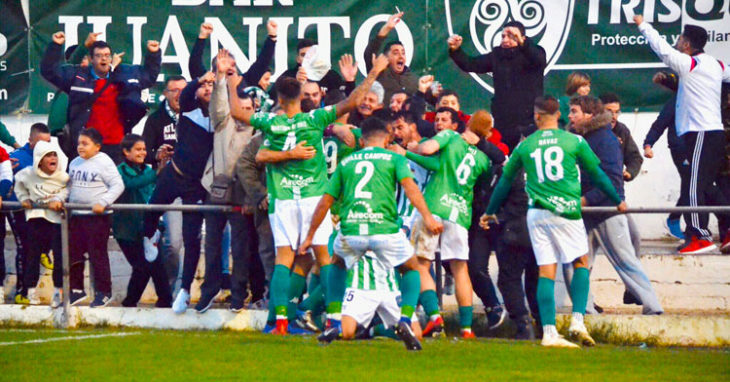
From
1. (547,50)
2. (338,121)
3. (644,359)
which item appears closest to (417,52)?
(547,50)

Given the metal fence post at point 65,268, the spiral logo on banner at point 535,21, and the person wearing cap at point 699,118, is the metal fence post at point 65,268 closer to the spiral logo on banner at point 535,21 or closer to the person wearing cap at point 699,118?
the spiral logo on banner at point 535,21

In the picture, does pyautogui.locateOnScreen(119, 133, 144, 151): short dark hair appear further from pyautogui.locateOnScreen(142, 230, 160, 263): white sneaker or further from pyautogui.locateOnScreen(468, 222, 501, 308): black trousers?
pyautogui.locateOnScreen(468, 222, 501, 308): black trousers

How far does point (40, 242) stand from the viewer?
13.2 meters

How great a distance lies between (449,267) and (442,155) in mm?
1305

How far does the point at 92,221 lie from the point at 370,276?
3.39 meters

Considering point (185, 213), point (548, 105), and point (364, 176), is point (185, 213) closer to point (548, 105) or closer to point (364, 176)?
point (364, 176)

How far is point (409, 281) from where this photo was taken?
10953mm

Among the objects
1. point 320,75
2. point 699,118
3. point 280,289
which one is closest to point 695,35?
point 699,118

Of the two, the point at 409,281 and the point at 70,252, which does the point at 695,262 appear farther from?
the point at 70,252

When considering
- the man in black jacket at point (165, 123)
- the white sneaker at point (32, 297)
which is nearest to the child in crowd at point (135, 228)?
the man in black jacket at point (165, 123)

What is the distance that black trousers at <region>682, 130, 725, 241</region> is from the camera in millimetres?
13688

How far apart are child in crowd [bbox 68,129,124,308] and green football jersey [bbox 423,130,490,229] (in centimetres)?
308

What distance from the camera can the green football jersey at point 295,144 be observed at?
11.5m

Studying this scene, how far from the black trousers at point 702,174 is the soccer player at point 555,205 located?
2.76m
